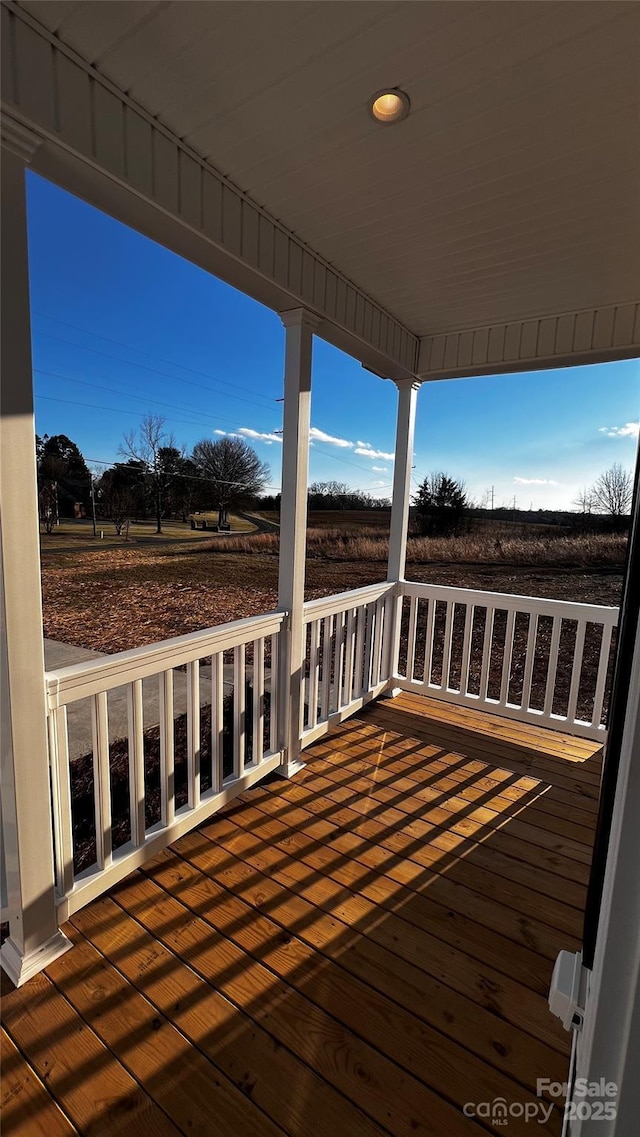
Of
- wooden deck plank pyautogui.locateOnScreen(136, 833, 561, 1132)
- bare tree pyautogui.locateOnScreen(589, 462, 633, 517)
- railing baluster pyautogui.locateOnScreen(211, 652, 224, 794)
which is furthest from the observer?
bare tree pyautogui.locateOnScreen(589, 462, 633, 517)

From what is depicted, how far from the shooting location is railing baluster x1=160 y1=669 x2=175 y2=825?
77.3 inches

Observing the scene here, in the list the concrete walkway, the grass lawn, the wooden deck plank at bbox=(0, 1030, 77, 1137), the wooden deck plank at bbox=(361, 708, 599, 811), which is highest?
the grass lawn

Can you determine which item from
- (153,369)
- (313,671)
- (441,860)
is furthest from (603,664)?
(153,369)

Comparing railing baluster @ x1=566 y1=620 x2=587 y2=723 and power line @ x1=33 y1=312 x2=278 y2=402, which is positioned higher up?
power line @ x1=33 y1=312 x2=278 y2=402

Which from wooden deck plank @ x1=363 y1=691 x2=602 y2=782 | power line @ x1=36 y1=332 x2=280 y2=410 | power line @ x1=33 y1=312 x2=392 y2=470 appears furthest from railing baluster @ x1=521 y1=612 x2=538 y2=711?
power line @ x1=36 y1=332 x2=280 y2=410

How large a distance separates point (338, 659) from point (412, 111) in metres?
2.60

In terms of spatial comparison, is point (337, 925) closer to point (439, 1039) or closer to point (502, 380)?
point (439, 1039)

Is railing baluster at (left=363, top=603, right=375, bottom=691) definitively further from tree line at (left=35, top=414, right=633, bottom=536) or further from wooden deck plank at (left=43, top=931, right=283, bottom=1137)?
wooden deck plank at (left=43, top=931, right=283, bottom=1137)

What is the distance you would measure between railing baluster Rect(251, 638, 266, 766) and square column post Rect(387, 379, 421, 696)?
1.45 meters

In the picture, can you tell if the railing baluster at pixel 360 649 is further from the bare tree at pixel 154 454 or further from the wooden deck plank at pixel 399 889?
the bare tree at pixel 154 454

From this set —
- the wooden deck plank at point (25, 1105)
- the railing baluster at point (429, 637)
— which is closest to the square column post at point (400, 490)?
the railing baluster at point (429, 637)

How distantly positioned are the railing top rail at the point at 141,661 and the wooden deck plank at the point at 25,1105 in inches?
36.2

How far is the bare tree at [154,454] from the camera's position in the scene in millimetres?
2871

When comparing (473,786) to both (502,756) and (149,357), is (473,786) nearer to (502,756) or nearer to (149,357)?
(502,756)
